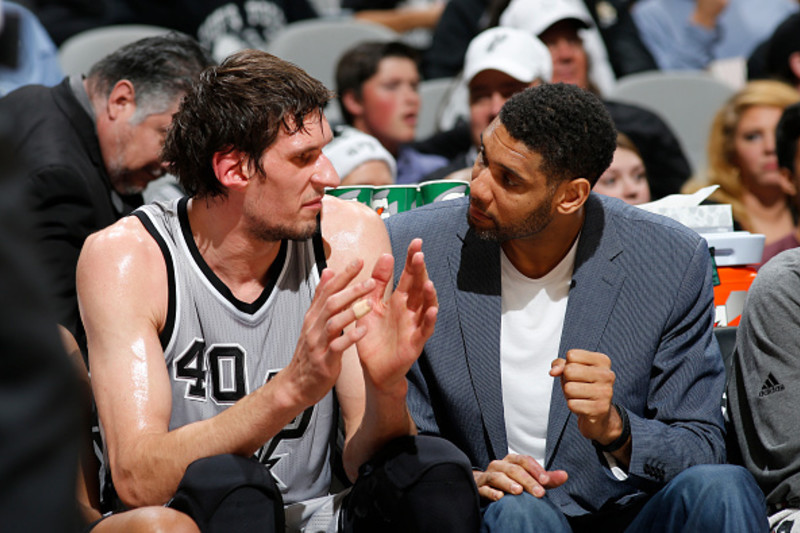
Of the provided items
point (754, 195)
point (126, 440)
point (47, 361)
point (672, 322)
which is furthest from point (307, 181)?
point (754, 195)

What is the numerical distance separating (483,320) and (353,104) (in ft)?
7.77

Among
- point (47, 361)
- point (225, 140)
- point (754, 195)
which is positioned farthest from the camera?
point (754, 195)

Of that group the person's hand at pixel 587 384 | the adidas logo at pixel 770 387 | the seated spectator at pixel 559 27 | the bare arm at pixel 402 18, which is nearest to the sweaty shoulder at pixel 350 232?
the person's hand at pixel 587 384

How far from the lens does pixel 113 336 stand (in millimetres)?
2049

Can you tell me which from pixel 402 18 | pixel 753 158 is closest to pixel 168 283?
pixel 753 158

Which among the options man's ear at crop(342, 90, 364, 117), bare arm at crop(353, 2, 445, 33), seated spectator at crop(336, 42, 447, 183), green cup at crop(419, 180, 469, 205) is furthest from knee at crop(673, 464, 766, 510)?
bare arm at crop(353, 2, 445, 33)

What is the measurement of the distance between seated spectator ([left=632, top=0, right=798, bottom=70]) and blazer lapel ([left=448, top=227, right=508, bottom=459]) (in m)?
3.69

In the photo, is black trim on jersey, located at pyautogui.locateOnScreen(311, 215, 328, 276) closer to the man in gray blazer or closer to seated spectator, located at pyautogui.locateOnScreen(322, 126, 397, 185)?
the man in gray blazer

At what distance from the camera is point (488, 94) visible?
12.6 feet

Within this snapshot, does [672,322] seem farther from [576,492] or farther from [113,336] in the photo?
[113,336]

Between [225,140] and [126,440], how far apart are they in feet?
2.18

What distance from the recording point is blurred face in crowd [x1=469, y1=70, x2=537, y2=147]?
12.3ft

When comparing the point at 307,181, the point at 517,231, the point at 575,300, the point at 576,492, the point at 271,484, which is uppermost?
the point at 307,181

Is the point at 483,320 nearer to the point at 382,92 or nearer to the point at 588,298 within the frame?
the point at 588,298
